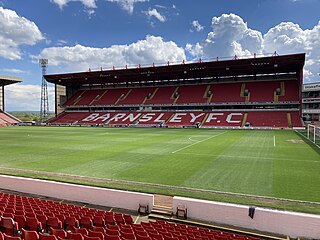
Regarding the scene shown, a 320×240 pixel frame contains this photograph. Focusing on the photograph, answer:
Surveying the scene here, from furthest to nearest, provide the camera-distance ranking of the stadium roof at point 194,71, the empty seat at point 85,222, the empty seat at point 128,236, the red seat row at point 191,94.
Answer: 1. the red seat row at point 191,94
2. the stadium roof at point 194,71
3. the empty seat at point 85,222
4. the empty seat at point 128,236

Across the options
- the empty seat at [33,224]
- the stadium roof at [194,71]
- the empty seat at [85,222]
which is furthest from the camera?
the stadium roof at [194,71]

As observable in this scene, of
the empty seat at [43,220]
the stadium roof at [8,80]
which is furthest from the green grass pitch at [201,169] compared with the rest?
the stadium roof at [8,80]

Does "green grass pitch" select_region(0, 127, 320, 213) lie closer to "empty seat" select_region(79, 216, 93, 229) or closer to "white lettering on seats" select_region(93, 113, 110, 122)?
"empty seat" select_region(79, 216, 93, 229)

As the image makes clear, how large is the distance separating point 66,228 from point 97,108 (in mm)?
66806

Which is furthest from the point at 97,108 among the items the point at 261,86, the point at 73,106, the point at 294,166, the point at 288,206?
the point at 288,206

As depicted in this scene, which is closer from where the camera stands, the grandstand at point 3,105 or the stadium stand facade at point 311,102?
the stadium stand facade at point 311,102

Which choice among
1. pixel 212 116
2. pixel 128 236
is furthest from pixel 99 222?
pixel 212 116

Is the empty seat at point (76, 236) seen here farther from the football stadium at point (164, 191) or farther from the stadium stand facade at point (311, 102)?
the stadium stand facade at point (311, 102)

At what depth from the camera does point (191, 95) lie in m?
63.2

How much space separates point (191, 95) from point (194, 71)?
641 cm

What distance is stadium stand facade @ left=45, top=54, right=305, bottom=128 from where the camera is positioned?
52781mm

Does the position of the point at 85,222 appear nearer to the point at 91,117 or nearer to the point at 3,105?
the point at 91,117

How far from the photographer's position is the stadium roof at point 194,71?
5069 centimetres

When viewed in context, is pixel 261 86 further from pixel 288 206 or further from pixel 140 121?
pixel 288 206
